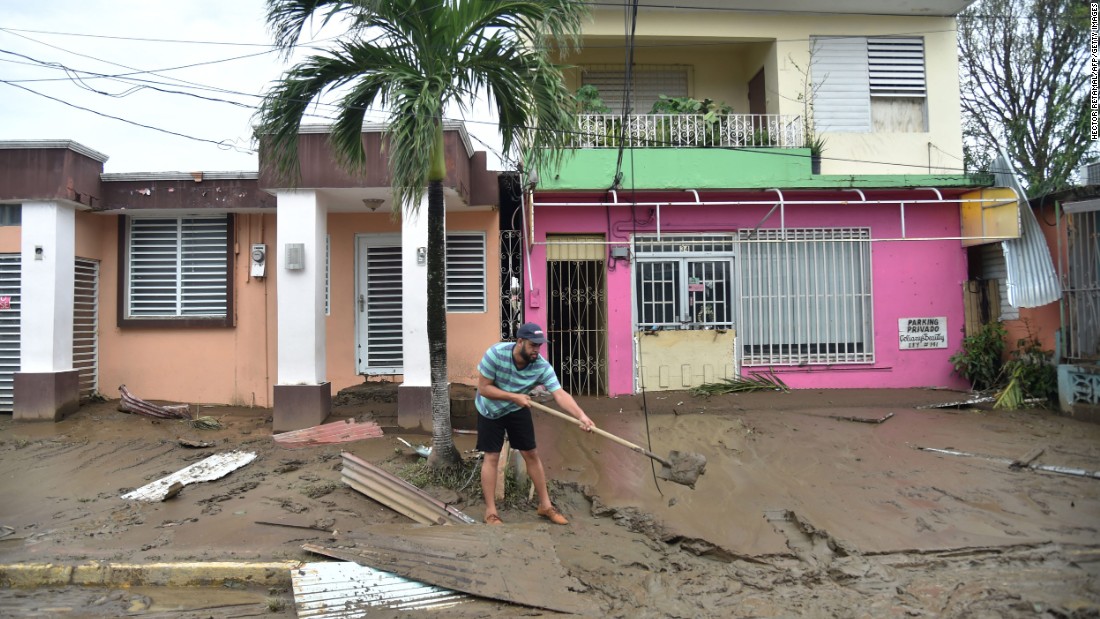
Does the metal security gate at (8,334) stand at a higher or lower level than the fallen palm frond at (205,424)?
higher

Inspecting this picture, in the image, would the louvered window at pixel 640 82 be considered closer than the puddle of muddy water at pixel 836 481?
No

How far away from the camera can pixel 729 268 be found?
34.0 ft

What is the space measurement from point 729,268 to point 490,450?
6138 mm

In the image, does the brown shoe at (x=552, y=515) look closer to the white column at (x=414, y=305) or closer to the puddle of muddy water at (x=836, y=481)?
the puddle of muddy water at (x=836, y=481)

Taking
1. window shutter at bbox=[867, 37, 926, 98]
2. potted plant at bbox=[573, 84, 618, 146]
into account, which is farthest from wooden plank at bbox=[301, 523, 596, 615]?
window shutter at bbox=[867, 37, 926, 98]

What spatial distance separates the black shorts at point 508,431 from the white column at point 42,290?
6.60m

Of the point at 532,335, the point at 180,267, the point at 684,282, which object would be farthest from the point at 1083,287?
the point at 180,267

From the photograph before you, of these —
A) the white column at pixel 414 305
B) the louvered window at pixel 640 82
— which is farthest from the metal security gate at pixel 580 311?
the louvered window at pixel 640 82

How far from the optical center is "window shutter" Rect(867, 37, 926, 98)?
11.5m


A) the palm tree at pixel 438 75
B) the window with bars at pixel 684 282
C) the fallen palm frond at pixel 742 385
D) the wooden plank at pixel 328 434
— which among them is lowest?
the wooden plank at pixel 328 434

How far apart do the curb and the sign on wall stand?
31.0 ft

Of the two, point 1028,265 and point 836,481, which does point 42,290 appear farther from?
point 1028,265

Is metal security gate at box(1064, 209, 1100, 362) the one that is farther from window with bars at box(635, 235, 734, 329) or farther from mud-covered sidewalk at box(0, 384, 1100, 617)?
window with bars at box(635, 235, 734, 329)

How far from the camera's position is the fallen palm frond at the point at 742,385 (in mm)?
9992
